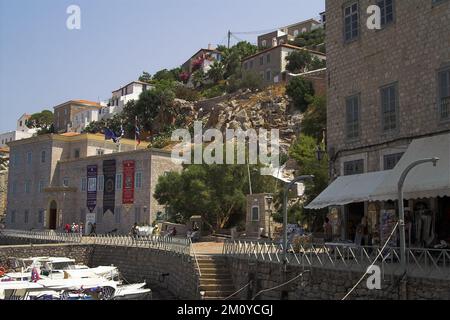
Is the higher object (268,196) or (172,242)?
(268,196)

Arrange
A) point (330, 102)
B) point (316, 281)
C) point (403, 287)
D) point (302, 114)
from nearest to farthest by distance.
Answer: point (403, 287), point (316, 281), point (330, 102), point (302, 114)

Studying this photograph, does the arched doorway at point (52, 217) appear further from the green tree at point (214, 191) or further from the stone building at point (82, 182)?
the green tree at point (214, 191)

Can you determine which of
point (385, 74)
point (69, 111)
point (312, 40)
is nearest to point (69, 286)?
point (385, 74)

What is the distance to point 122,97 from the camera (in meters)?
104

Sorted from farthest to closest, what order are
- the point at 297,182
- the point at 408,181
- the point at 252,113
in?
1. the point at 252,113
2. the point at 297,182
3. the point at 408,181

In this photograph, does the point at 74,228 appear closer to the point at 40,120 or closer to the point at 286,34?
the point at 286,34

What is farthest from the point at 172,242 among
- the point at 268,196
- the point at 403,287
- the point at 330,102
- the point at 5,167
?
the point at 5,167

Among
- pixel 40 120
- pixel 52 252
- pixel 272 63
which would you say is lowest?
pixel 52 252

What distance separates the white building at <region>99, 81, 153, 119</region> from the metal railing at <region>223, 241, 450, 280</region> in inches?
3171

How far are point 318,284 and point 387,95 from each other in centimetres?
796

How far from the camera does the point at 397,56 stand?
65.7 ft

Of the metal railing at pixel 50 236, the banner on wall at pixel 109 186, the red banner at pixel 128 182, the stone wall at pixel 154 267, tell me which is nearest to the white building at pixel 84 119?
the banner on wall at pixel 109 186

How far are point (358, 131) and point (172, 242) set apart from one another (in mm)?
12577
